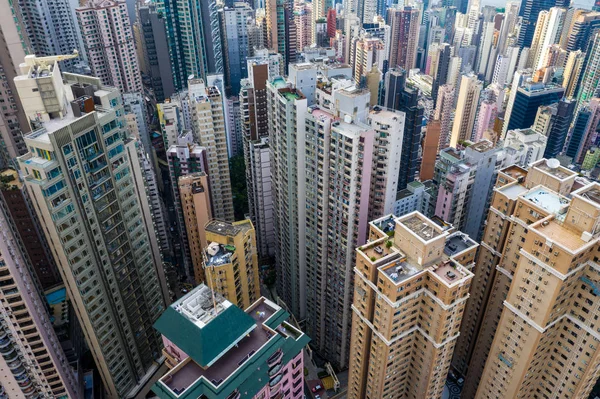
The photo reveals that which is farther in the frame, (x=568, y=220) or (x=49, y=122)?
(x=49, y=122)

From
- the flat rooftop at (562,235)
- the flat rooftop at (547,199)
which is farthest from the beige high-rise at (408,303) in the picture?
the flat rooftop at (547,199)

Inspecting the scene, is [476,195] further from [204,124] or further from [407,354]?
[204,124]

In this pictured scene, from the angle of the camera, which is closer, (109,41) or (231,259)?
(231,259)

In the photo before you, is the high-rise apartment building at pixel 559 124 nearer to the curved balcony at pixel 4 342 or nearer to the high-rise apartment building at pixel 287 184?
the high-rise apartment building at pixel 287 184

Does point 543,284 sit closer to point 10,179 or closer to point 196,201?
point 196,201

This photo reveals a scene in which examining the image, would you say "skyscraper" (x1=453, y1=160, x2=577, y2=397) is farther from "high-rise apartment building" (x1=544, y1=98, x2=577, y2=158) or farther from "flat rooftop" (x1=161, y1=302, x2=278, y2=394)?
"high-rise apartment building" (x1=544, y1=98, x2=577, y2=158)

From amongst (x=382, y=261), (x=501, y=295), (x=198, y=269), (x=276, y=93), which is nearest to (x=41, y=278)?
(x=198, y=269)

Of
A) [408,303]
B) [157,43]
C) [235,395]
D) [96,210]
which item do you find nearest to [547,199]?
[408,303]
